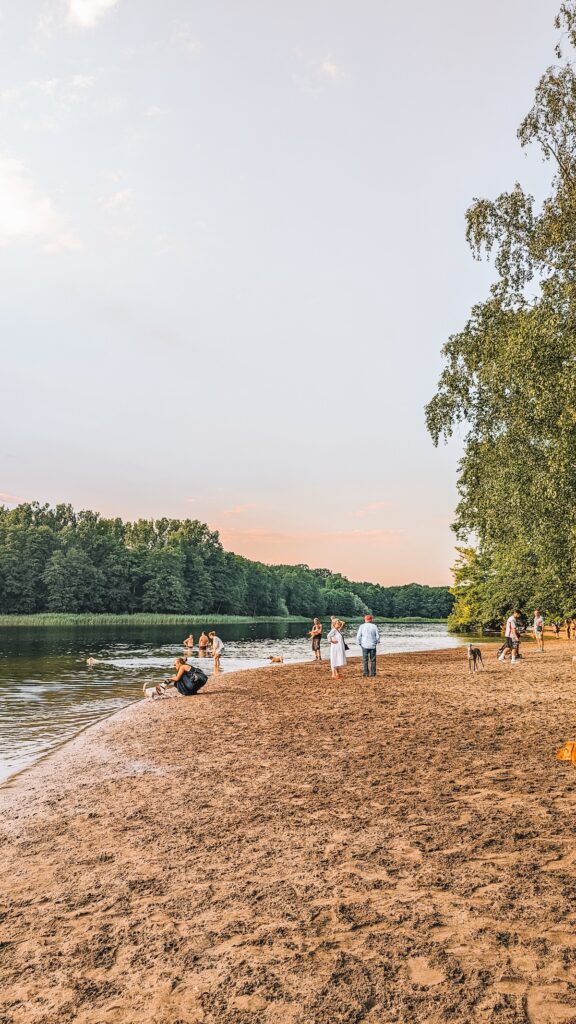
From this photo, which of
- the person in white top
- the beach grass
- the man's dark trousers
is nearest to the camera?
the man's dark trousers

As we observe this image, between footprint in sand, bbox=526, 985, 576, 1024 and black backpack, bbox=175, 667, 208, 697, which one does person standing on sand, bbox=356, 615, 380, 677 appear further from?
footprint in sand, bbox=526, 985, 576, 1024

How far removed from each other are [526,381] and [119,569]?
106690 mm

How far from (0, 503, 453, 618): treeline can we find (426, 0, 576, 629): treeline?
93765 mm

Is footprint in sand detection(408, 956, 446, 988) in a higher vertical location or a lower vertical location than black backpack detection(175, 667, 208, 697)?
higher

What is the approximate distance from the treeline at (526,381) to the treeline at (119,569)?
308 ft

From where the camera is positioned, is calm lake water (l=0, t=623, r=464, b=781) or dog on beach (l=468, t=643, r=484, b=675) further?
dog on beach (l=468, t=643, r=484, b=675)

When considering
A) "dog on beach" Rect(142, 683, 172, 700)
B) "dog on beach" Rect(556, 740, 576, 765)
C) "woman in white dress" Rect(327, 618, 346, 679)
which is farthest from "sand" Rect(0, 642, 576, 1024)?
"woman in white dress" Rect(327, 618, 346, 679)

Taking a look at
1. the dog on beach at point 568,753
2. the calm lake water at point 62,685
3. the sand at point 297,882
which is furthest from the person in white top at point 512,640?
the dog on beach at point 568,753

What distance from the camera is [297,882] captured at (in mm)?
5738

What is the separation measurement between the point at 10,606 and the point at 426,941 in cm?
11110

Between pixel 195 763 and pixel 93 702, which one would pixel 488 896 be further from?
pixel 93 702

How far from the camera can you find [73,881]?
241 inches

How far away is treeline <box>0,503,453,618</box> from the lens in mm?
106062

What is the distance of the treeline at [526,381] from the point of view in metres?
18.2
